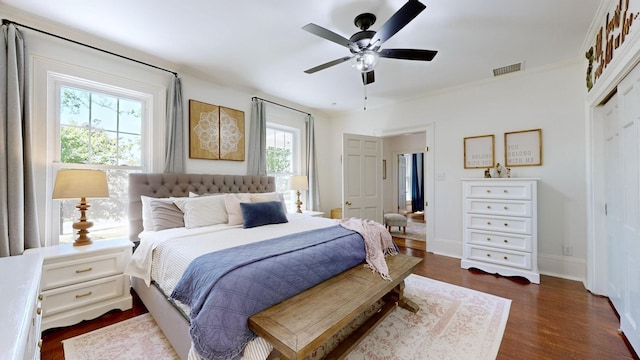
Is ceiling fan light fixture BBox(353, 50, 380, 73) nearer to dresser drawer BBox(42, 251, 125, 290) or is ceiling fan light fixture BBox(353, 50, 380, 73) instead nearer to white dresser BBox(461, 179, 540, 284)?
white dresser BBox(461, 179, 540, 284)

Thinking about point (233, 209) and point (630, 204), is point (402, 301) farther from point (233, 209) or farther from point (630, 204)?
point (233, 209)

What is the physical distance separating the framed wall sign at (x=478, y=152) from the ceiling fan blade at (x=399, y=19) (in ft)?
8.43

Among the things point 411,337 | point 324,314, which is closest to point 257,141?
point 324,314

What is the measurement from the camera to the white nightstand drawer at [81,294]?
2.07 meters

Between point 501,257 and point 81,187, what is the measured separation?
473 centimetres

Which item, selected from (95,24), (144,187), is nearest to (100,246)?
(144,187)

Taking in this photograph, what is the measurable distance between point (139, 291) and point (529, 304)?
155 inches

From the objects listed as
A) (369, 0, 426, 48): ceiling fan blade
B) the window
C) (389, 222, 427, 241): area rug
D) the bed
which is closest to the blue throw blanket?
the bed

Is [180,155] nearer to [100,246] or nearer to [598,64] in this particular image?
[100,246]

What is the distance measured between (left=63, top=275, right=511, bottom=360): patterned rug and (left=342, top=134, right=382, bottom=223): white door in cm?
209

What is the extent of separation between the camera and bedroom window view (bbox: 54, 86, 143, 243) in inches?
102

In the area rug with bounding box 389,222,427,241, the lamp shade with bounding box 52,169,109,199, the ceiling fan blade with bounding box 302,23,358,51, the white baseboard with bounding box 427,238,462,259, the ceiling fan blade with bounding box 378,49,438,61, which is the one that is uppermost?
the ceiling fan blade with bounding box 302,23,358,51

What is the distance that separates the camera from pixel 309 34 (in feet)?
8.37

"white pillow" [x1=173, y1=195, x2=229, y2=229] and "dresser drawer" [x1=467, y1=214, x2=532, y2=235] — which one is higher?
"white pillow" [x1=173, y1=195, x2=229, y2=229]
